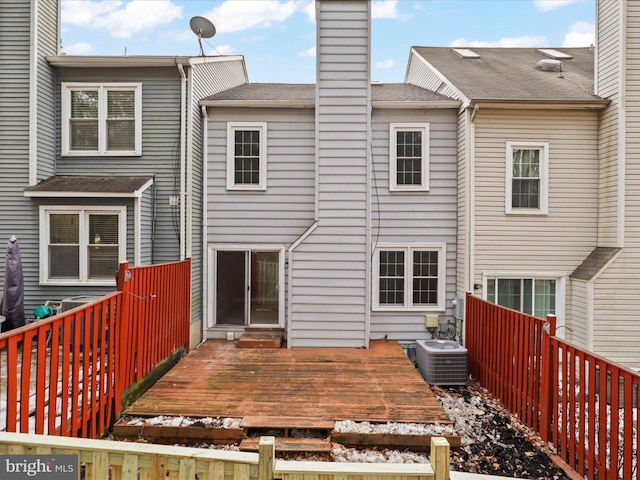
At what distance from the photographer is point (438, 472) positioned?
2016mm

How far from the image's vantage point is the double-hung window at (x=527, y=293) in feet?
26.7

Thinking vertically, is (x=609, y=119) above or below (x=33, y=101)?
below

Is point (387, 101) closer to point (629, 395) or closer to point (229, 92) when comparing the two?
point (229, 92)

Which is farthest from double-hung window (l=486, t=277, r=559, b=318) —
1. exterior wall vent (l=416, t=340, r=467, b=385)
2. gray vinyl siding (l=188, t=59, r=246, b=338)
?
gray vinyl siding (l=188, t=59, r=246, b=338)

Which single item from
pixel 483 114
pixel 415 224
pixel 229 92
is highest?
pixel 229 92

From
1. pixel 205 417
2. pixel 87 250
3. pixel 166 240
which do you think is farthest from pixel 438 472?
pixel 87 250

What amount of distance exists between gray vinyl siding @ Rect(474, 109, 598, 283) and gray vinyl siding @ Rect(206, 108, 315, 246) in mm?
3782

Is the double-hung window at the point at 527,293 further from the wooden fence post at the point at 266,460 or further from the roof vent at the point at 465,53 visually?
the wooden fence post at the point at 266,460

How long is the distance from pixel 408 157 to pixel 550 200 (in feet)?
10.5

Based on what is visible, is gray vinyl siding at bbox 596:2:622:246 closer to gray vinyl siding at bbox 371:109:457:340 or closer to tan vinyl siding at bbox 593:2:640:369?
tan vinyl siding at bbox 593:2:640:369

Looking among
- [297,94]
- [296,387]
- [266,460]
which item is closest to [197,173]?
[297,94]

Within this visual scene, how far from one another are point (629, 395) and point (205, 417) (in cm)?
434

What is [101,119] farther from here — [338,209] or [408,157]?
[408,157]

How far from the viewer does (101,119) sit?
812cm
